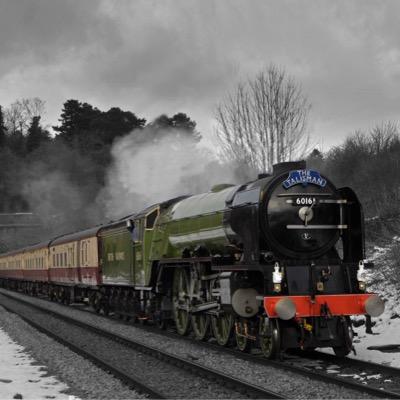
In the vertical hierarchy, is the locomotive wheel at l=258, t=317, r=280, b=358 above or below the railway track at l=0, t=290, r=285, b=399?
above

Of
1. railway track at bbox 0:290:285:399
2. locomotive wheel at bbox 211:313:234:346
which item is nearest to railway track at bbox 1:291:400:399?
locomotive wheel at bbox 211:313:234:346

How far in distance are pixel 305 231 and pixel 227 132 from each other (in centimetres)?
1793

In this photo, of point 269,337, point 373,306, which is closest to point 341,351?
point 373,306

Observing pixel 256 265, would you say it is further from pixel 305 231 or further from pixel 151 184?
pixel 151 184

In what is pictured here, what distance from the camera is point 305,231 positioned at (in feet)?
32.7

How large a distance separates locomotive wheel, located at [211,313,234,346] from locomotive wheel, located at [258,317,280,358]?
114 centimetres

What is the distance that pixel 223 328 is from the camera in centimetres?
1137

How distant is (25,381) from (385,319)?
24.9ft

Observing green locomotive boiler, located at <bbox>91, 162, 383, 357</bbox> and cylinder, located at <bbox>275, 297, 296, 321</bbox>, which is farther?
green locomotive boiler, located at <bbox>91, 162, 383, 357</bbox>

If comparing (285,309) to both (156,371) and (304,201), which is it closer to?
(304,201)

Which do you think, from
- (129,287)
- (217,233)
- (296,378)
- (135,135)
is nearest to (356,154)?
(135,135)

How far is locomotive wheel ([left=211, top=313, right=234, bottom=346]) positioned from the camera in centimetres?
1099

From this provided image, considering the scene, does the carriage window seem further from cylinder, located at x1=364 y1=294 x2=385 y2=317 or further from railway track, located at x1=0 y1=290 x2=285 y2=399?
cylinder, located at x1=364 y1=294 x2=385 y2=317

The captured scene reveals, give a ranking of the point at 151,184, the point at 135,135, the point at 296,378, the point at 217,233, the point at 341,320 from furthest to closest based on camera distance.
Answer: the point at 135,135, the point at 151,184, the point at 217,233, the point at 341,320, the point at 296,378
